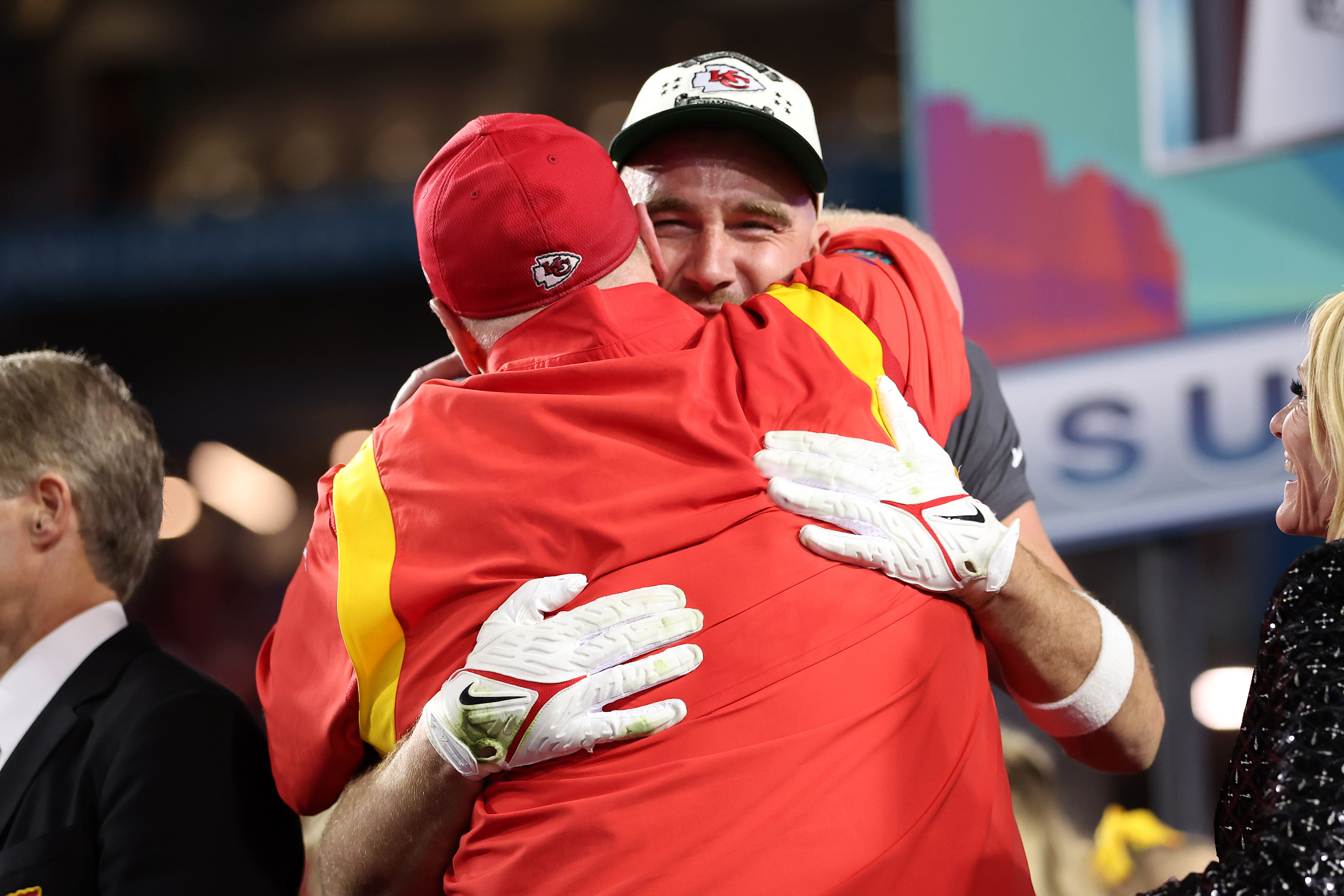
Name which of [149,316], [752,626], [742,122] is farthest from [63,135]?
[752,626]

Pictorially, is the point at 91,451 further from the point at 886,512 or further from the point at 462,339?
the point at 886,512

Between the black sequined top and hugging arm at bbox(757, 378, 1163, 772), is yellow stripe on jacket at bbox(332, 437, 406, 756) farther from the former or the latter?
the black sequined top

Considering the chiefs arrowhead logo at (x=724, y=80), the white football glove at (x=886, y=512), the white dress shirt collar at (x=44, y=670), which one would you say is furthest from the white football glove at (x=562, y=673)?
the chiefs arrowhead logo at (x=724, y=80)

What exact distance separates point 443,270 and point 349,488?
0.88 feet

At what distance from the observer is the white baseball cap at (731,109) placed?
1690 millimetres

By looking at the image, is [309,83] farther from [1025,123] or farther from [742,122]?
[742,122]

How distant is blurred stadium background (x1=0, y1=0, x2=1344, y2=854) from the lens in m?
3.23

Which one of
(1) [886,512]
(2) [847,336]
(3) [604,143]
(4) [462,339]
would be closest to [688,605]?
(1) [886,512]

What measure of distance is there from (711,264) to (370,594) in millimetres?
705

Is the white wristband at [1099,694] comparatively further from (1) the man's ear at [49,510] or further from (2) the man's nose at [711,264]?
(1) the man's ear at [49,510]

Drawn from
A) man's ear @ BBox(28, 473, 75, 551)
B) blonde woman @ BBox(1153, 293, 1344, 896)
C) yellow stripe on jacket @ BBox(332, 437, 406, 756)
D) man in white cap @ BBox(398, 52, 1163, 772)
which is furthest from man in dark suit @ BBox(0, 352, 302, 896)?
blonde woman @ BBox(1153, 293, 1344, 896)

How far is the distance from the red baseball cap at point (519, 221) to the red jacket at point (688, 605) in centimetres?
5

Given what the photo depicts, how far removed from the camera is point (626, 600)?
1.18 meters

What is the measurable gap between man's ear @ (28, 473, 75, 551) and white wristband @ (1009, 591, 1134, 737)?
50.5 inches
